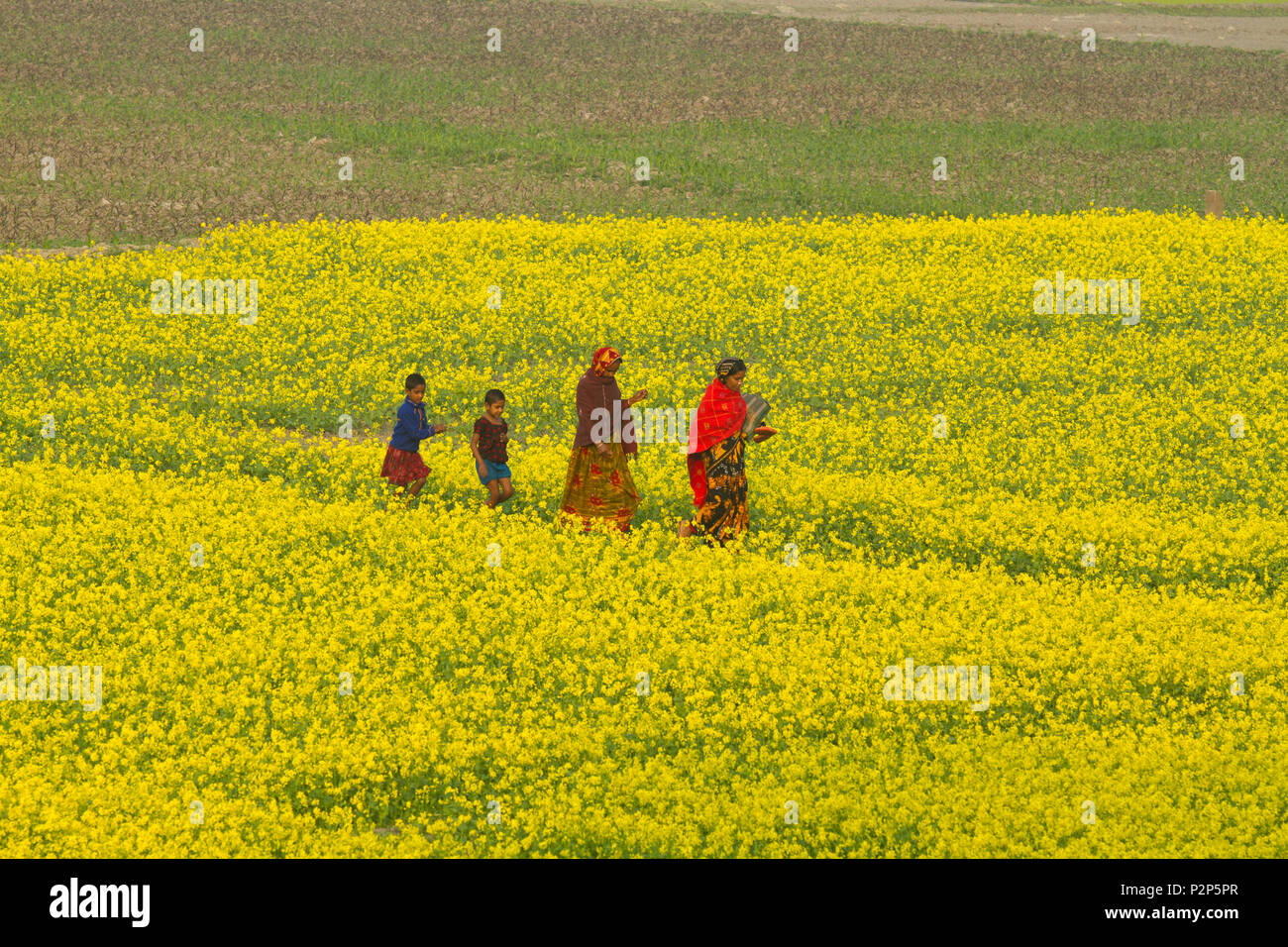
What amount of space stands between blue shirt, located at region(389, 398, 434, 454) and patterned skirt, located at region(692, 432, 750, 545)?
333 centimetres

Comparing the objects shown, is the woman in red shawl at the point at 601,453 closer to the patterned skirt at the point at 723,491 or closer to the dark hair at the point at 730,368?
the patterned skirt at the point at 723,491

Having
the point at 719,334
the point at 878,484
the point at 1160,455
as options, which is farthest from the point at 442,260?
the point at 1160,455

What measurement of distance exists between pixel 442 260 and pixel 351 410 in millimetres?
6705

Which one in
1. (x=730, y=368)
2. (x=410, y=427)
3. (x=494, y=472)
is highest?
(x=730, y=368)

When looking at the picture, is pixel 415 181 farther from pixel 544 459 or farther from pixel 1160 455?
pixel 1160 455

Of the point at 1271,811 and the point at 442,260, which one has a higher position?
the point at 442,260

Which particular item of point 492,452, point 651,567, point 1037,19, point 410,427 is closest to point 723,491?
point 651,567

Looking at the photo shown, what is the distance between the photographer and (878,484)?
16.3 meters

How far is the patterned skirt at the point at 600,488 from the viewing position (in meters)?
15.1

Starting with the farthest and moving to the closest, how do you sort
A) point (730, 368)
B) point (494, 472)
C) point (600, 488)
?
point (494, 472), point (600, 488), point (730, 368)

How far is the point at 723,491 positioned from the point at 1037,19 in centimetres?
3762

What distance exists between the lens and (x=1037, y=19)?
46125mm

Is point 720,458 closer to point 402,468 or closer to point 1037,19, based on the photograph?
point 402,468

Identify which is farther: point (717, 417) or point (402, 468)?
point (402, 468)
